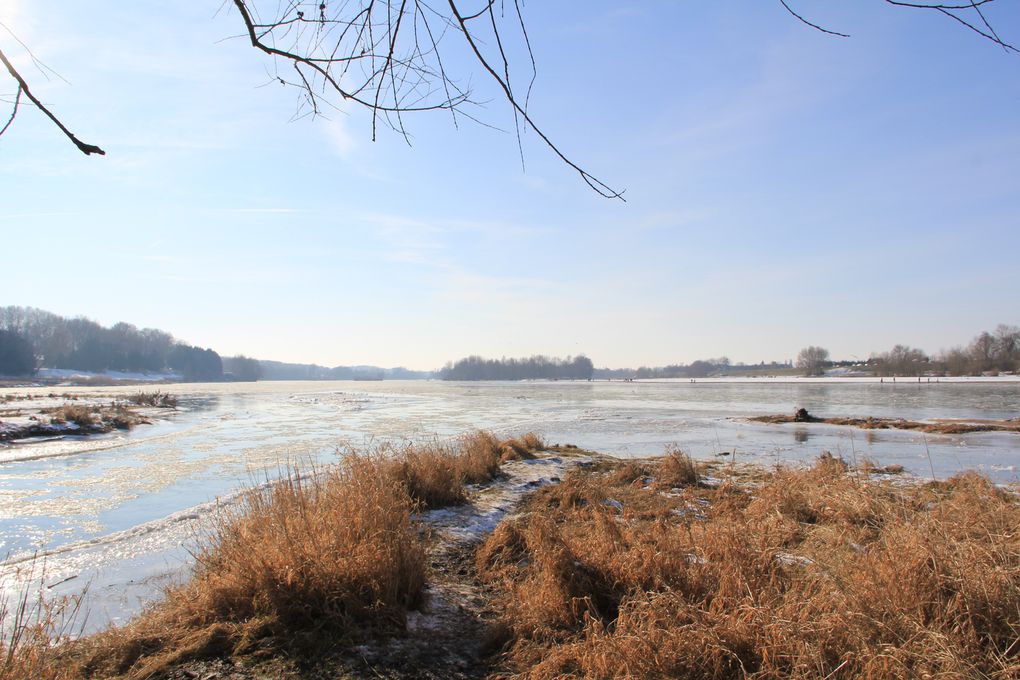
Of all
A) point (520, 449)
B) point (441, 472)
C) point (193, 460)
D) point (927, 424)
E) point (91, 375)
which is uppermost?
point (441, 472)

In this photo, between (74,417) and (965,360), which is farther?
(965,360)

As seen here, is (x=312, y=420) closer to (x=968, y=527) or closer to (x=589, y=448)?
(x=589, y=448)

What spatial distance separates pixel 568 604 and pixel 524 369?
180884mm

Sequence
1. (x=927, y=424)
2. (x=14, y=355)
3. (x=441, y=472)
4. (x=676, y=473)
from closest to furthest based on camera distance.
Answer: (x=441, y=472), (x=676, y=473), (x=927, y=424), (x=14, y=355)

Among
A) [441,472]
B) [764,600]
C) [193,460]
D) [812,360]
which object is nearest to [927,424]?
[441,472]

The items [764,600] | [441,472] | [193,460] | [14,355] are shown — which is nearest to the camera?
[764,600]

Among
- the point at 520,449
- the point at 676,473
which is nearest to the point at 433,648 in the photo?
the point at 676,473

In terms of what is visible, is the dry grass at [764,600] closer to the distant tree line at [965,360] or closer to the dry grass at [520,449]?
the dry grass at [520,449]

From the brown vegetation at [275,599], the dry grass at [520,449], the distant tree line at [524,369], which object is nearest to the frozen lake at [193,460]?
the brown vegetation at [275,599]

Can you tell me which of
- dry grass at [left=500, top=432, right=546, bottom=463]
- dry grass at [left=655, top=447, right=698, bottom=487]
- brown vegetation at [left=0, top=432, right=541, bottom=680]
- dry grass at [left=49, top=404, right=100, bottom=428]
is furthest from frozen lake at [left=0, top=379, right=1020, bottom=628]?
dry grass at [left=655, top=447, right=698, bottom=487]

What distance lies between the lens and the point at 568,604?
388 centimetres

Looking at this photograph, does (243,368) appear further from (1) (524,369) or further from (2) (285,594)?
(2) (285,594)

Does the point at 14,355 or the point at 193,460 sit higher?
the point at 14,355

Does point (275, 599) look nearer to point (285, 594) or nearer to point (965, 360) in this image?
point (285, 594)
